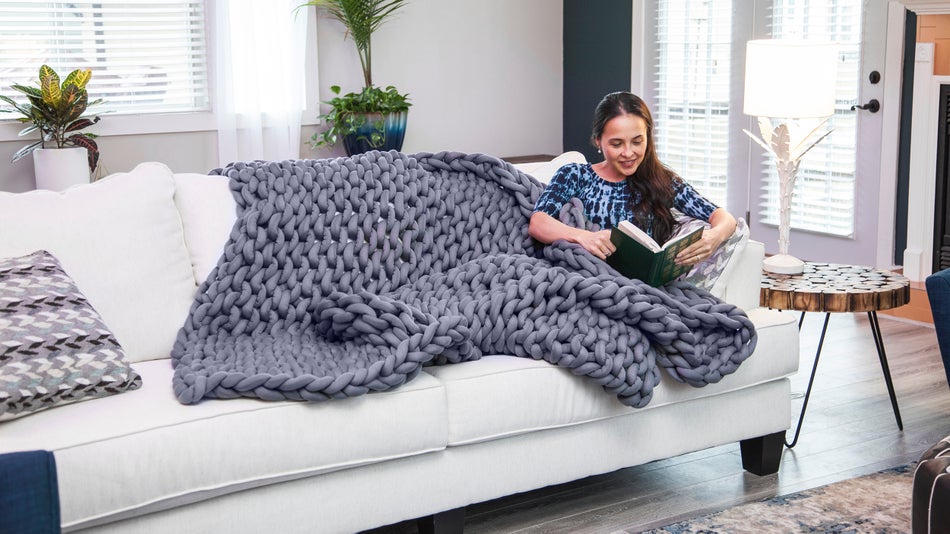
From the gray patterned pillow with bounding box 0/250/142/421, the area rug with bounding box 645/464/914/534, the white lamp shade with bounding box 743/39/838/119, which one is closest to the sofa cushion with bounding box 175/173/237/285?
the gray patterned pillow with bounding box 0/250/142/421

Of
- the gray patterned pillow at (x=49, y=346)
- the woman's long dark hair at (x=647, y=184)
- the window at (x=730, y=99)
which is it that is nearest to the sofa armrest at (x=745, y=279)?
the woman's long dark hair at (x=647, y=184)

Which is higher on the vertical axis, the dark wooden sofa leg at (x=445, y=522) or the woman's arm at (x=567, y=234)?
the woman's arm at (x=567, y=234)

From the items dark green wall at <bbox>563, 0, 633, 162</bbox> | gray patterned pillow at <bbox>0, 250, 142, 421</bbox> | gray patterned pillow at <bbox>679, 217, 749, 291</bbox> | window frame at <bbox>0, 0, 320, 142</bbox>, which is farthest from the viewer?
dark green wall at <bbox>563, 0, 633, 162</bbox>

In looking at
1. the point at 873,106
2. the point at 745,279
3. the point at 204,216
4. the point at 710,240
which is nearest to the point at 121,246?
the point at 204,216

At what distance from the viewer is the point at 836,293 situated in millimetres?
2967

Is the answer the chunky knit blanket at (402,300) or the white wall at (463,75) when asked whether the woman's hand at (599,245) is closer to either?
the chunky knit blanket at (402,300)

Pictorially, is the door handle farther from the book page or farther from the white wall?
the book page

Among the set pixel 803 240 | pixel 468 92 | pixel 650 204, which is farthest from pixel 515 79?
pixel 650 204

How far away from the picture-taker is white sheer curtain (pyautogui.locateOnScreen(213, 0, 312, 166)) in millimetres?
5457

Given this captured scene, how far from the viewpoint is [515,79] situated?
6.52 m

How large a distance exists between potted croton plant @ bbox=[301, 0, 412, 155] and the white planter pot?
4.52 ft

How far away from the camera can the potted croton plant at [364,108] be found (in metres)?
5.57

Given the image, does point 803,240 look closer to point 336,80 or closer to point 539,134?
point 539,134

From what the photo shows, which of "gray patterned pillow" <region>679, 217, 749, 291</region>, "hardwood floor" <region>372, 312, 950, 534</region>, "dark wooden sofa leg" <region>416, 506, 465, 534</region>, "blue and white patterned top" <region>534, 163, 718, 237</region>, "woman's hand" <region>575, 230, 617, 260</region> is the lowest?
"hardwood floor" <region>372, 312, 950, 534</region>
